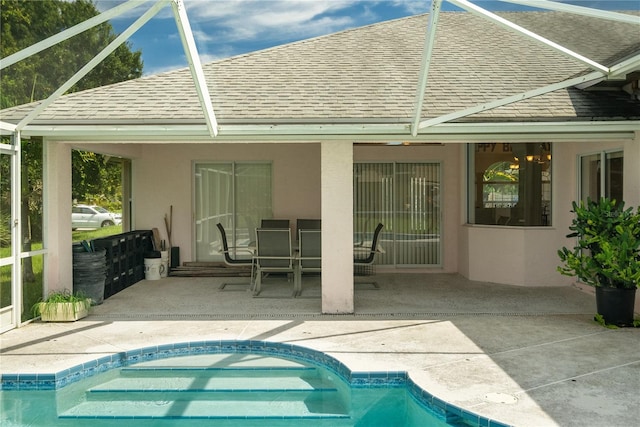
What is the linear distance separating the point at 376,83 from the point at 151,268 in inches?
234

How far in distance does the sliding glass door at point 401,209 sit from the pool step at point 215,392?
6.52 meters

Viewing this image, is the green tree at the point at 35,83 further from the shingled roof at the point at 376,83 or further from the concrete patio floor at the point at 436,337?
the concrete patio floor at the point at 436,337

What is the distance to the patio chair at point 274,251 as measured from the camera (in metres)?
9.73

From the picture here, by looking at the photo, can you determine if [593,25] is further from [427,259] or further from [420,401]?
[420,401]

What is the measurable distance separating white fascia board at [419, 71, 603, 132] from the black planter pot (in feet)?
9.04

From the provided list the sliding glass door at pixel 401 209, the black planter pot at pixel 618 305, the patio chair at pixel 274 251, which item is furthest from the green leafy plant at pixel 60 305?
the black planter pot at pixel 618 305

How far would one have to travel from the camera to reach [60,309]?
317 inches

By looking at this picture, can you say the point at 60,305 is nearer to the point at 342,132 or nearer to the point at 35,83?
the point at 35,83

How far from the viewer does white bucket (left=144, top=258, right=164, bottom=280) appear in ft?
39.0

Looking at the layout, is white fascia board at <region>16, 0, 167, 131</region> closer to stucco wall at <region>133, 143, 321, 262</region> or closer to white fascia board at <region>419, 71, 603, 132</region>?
white fascia board at <region>419, 71, 603, 132</region>

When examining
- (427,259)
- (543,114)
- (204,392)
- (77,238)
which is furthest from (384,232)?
(204,392)

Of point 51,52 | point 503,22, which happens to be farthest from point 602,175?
point 51,52

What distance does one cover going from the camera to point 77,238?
387 inches

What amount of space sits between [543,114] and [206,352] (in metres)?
5.67
